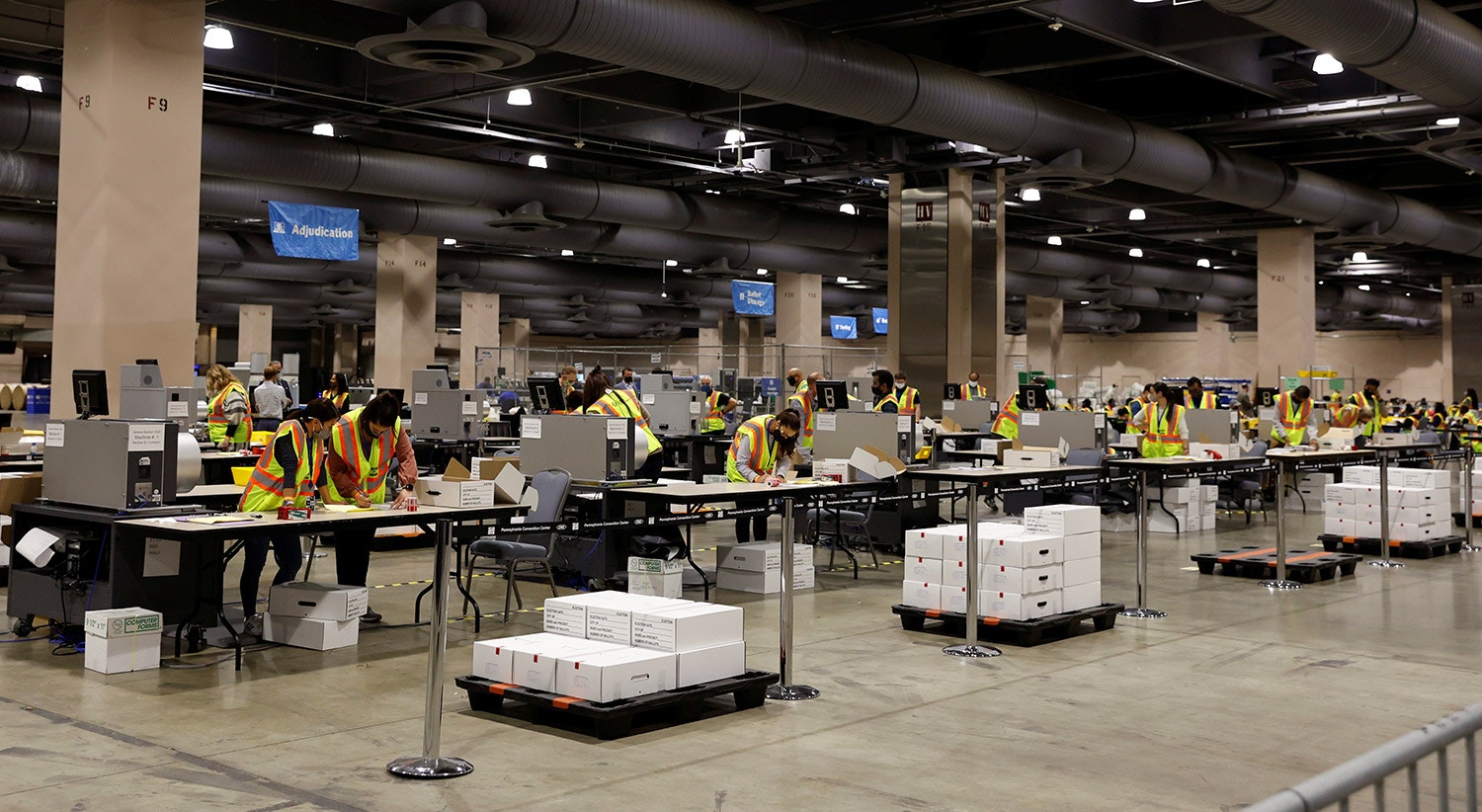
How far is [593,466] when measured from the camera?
9.43 meters

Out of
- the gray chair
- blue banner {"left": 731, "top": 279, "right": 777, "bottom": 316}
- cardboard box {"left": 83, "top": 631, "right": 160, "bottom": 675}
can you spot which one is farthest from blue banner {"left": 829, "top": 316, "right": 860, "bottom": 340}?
cardboard box {"left": 83, "top": 631, "right": 160, "bottom": 675}

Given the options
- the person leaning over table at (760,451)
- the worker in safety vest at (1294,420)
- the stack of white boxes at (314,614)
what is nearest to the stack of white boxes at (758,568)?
the person leaning over table at (760,451)

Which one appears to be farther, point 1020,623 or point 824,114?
point 824,114

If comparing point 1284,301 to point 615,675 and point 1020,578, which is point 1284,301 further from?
point 615,675

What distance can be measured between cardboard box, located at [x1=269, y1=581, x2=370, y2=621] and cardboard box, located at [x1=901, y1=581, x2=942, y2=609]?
3.31m

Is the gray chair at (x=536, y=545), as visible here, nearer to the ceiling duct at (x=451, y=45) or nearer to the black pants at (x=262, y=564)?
the black pants at (x=262, y=564)

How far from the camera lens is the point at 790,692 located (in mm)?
6301

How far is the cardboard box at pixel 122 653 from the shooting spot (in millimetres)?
6617

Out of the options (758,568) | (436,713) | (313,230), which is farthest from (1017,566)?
(313,230)

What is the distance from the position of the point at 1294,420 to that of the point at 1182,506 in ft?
10.7

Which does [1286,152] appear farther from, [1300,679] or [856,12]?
[1300,679]

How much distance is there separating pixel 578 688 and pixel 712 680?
679 millimetres

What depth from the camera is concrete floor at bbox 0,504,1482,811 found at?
4750mm

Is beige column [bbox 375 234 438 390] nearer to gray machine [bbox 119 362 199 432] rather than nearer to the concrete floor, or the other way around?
gray machine [bbox 119 362 199 432]
